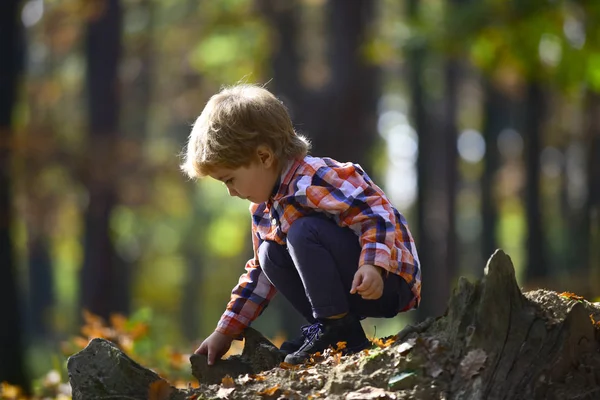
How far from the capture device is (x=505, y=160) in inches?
1155

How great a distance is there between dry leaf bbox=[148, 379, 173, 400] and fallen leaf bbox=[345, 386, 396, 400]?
2.51ft

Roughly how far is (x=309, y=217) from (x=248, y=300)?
24.2 inches

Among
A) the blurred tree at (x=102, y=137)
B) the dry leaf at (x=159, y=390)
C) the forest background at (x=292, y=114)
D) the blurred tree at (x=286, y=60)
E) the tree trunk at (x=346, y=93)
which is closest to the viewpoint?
the dry leaf at (x=159, y=390)

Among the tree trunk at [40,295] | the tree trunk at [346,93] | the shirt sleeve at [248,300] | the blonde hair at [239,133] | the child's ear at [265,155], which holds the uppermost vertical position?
the tree trunk at [346,93]

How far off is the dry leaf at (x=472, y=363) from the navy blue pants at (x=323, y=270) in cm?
76

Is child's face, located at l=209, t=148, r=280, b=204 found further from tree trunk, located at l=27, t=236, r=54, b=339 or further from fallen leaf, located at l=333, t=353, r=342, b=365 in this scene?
tree trunk, located at l=27, t=236, r=54, b=339

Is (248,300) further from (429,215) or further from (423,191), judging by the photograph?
(429,215)

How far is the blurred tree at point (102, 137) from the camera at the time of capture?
16.1 m

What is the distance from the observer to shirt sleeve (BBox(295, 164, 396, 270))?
3.77 meters

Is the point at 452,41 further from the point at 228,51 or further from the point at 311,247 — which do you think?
the point at 228,51

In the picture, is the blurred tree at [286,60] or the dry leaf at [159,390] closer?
the dry leaf at [159,390]

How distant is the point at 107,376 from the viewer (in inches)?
141

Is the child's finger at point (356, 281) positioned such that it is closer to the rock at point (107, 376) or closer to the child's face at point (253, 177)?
the child's face at point (253, 177)

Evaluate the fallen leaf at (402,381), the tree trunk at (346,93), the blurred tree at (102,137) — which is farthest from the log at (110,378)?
the blurred tree at (102,137)
